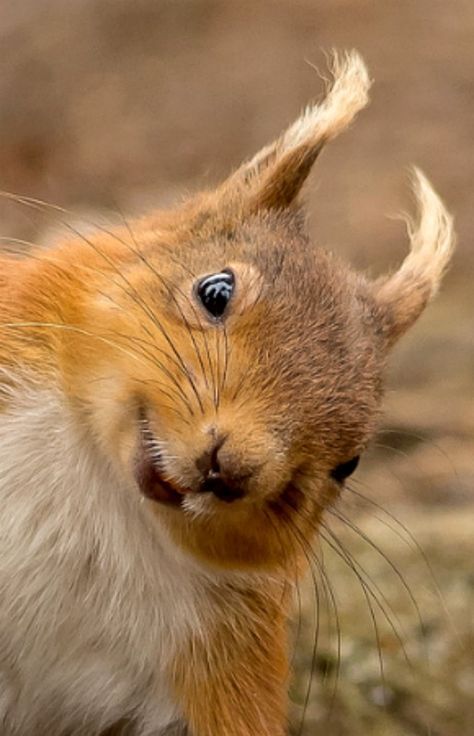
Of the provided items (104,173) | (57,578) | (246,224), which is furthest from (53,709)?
(104,173)

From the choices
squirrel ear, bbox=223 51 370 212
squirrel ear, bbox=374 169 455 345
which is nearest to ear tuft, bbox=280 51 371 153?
squirrel ear, bbox=223 51 370 212

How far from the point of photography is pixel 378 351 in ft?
9.82

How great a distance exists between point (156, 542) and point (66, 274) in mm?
577

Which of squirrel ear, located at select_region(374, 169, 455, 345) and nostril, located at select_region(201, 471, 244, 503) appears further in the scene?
squirrel ear, located at select_region(374, 169, 455, 345)

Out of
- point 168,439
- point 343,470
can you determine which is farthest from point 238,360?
point 343,470

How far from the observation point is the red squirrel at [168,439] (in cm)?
262

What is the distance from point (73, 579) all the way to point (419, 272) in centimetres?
106

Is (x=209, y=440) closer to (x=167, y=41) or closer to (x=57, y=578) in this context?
(x=57, y=578)

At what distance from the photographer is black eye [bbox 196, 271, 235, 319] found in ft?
8.96

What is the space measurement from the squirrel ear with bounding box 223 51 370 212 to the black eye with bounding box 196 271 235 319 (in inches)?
12.2

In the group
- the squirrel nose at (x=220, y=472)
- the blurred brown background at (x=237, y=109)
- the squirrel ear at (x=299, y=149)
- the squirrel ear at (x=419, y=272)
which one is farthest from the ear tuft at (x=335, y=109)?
the blurred brown background at (x=237, y=109)

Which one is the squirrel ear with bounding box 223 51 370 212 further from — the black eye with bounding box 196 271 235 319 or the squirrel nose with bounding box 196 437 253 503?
the squirrel nose with bounding box 196 437 253 503

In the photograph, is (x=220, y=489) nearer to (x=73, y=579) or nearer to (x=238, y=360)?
(x=238, y=360)

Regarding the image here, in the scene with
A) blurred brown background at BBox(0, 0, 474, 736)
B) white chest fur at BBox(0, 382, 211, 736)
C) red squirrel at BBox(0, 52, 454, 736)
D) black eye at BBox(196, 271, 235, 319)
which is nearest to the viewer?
red squirrel at BBox(0, 52, 454, 736)
